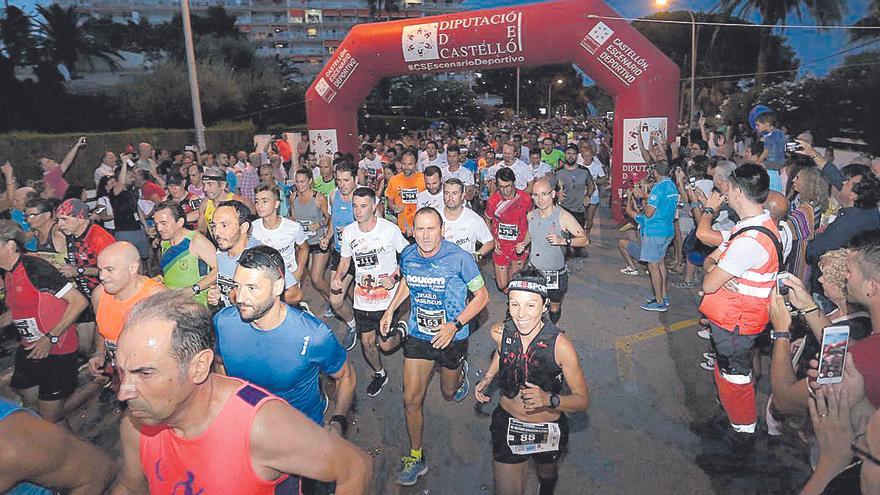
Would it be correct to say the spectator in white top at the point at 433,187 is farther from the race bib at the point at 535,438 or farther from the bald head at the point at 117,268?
the race bib at the point at 535,438

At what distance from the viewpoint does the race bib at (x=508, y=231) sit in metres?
7.30

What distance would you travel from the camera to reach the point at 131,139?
20.5 meters

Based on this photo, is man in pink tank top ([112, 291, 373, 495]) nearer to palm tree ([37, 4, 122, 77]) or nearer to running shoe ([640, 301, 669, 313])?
running shoe ([640, 301, 669, 313])

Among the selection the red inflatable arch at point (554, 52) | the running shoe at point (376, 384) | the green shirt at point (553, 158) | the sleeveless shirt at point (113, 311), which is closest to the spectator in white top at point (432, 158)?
the red inflatable arch at point (554, 52)

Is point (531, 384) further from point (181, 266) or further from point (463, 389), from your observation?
point (181, 266)

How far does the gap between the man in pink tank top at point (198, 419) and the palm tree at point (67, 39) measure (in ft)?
143

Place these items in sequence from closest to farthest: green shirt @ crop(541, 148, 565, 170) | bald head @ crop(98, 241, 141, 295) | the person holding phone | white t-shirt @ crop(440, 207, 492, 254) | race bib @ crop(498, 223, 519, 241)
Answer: the person holding phone
bald head @ crop(98, 241, 141, 295)
white t-shirt @ crop(440, 207, 492, 254)
race bib @ crop(498, 223, 519, 241)
green shirt @ crop(541, 148, 565, 170)

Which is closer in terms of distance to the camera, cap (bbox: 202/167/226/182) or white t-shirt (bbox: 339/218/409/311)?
white t-shirt (bbox: 339/218/409/311)

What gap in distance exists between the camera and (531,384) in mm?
3172

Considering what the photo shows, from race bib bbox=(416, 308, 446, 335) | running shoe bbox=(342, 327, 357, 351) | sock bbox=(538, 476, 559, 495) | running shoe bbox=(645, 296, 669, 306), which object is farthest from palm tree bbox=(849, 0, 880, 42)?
→ sock bbox=(538, 476, 559, 495)

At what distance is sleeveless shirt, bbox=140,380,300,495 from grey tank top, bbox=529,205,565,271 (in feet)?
15.3

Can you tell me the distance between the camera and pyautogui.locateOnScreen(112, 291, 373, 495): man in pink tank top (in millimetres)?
1908

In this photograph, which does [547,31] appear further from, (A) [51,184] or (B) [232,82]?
(B) [232,82]

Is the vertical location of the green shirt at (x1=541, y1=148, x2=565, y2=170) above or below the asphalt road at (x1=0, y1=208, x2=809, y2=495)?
above
